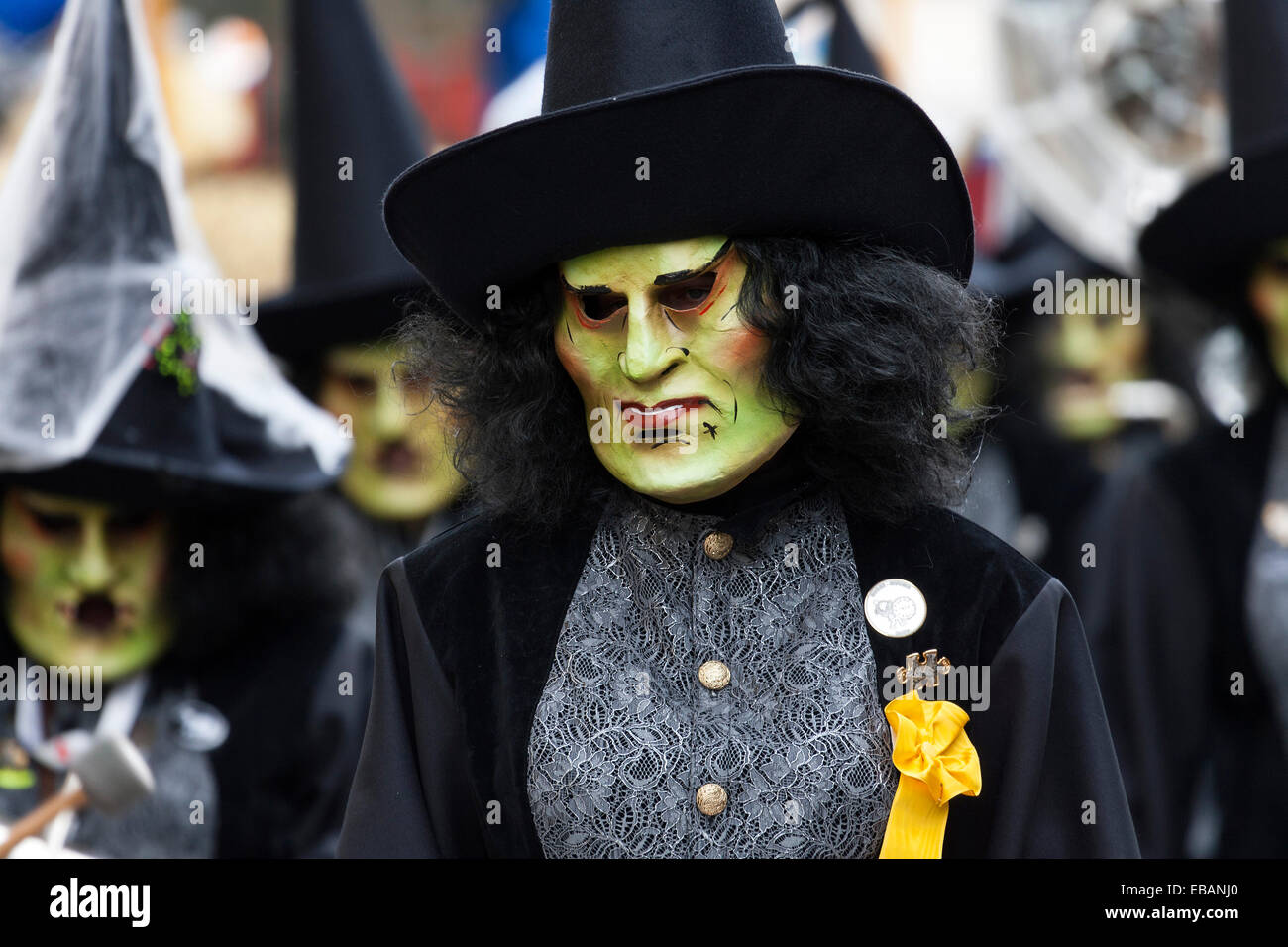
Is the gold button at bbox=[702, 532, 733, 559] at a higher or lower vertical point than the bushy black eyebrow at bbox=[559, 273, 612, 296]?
lower

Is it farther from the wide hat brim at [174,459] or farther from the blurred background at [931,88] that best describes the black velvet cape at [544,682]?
the blurred background at [931,88]

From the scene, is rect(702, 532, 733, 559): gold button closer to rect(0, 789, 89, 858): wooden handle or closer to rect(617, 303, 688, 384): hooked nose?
rect(617, 303, 688, 384): hooked nose

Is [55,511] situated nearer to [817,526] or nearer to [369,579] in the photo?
[369,579]

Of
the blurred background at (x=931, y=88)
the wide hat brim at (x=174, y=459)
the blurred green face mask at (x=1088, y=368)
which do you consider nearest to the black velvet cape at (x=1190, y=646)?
the blurred background at (x=931, y=88)

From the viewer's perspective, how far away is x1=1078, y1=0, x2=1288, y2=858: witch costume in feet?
16.6

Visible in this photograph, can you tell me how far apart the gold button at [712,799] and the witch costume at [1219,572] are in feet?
9.14

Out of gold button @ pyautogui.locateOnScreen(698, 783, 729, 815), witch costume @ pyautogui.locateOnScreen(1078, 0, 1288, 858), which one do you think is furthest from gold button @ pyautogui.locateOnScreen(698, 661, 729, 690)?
witch costume @ pyautogui.locateOnScreen(1078, 0, 1288, 858)

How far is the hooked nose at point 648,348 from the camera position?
→ 266 centimetres

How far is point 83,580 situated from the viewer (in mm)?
4734

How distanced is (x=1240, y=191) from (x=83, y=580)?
3.40m

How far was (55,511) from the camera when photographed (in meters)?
4.69

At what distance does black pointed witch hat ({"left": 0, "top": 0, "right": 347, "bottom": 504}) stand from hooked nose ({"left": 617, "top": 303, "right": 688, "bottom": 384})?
2.15m

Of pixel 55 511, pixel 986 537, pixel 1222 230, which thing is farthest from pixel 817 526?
pixel 1222 230

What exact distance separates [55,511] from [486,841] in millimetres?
2374
